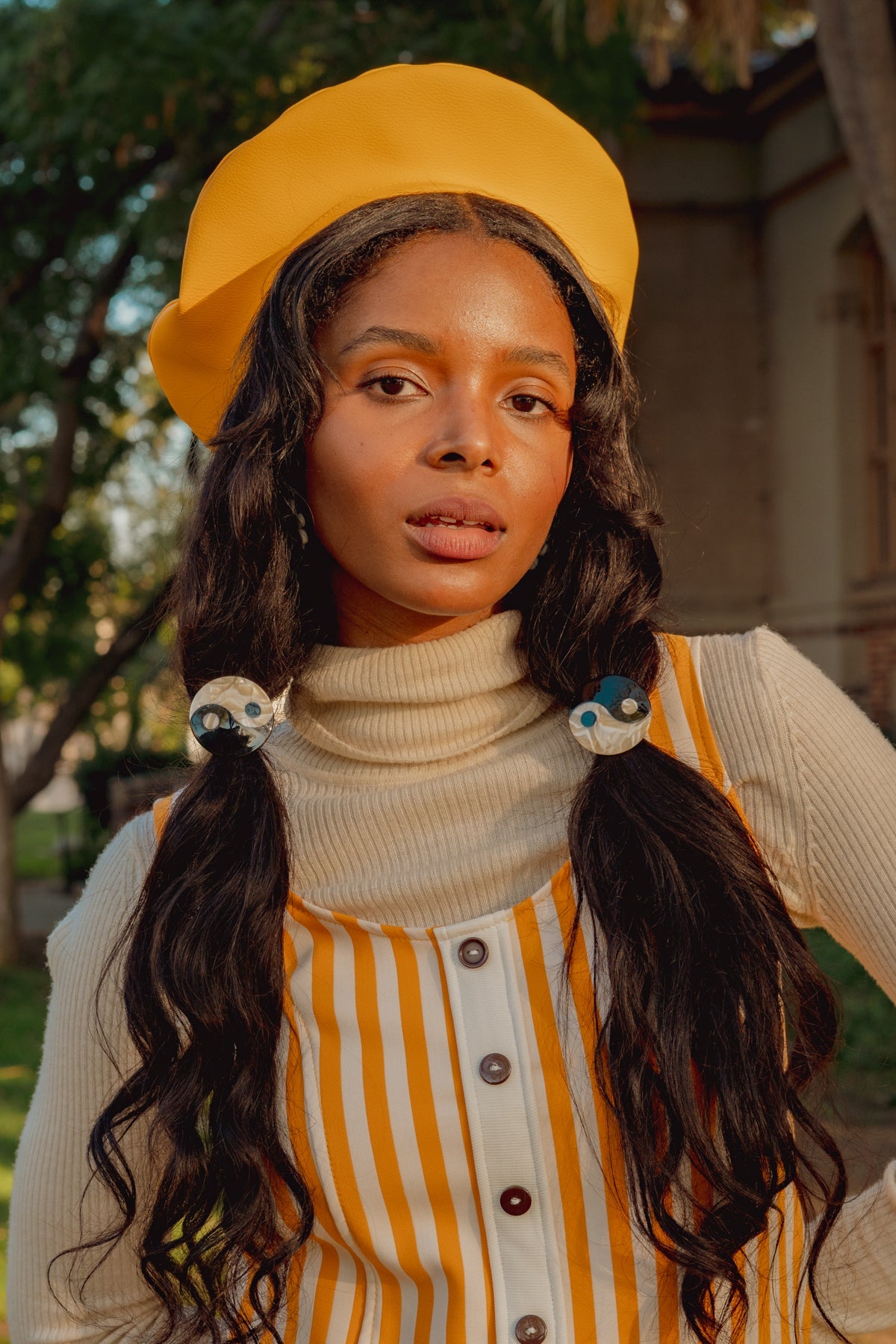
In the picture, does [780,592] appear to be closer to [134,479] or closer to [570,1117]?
[134,479]

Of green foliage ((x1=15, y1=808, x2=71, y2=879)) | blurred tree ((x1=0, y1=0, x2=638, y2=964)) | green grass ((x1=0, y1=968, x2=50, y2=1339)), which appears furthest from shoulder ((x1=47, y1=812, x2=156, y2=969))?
green foliage ((x1=15, y1=808, x2=71, y2=879))

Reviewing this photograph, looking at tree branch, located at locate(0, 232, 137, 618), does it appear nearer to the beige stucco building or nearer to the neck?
the beige stucco building

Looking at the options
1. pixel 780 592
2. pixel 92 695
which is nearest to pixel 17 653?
pixel 92 695

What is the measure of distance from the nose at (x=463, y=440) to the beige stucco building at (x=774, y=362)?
1031cm

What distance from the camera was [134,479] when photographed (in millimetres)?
12742

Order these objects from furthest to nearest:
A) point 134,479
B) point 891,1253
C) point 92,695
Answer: point 134,479
point 92,695
point 891,1253

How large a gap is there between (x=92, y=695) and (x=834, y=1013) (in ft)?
30.5

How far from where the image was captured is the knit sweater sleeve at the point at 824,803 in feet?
5.17

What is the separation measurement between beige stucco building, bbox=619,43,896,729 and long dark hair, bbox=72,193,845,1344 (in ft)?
33.2

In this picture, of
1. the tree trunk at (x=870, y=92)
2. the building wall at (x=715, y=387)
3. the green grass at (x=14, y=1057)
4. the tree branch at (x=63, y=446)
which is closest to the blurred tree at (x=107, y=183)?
the tree branch at (x=63, y=446)

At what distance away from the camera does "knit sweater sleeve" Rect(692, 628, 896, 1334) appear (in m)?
1.58

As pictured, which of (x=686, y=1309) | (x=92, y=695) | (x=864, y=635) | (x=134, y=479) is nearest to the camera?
(x=686, y=1309)

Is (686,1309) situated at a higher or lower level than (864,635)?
lower

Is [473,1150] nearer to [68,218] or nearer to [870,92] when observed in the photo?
[870,92]
